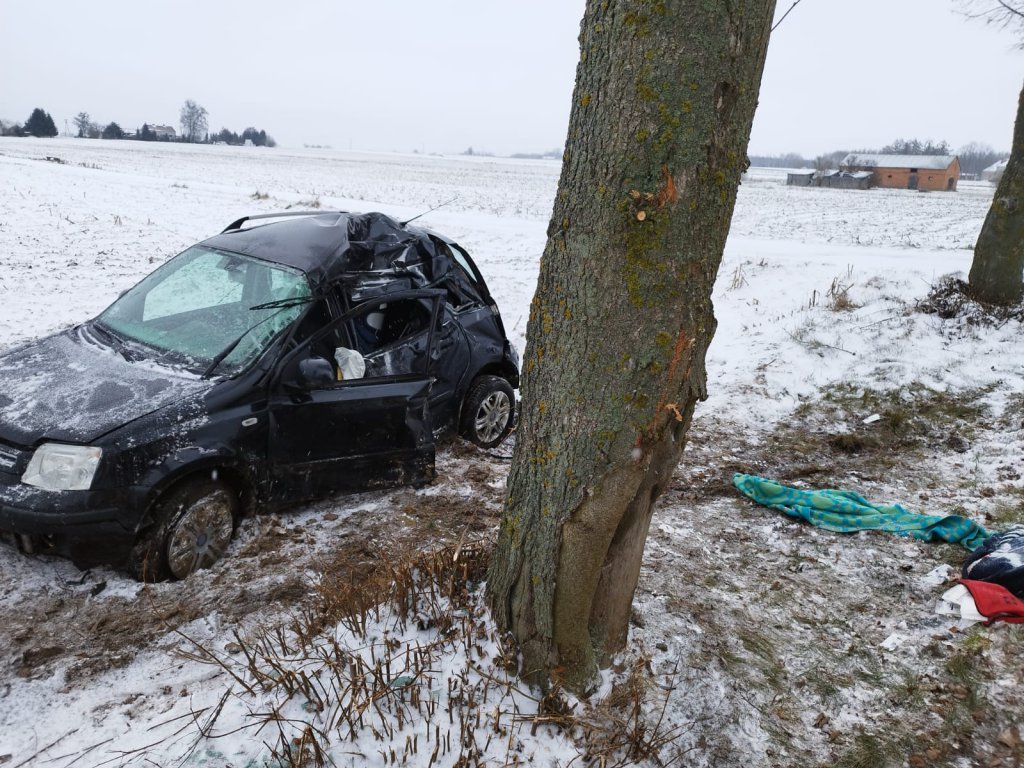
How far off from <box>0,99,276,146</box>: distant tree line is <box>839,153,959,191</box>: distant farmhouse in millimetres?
82657

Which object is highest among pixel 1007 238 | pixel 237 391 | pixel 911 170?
pixel 911 170

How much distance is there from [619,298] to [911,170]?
90.7 meters

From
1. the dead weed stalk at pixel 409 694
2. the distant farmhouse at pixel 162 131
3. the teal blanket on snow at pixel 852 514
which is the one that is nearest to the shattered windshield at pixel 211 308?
the dead weed stalk at pixel 409 694

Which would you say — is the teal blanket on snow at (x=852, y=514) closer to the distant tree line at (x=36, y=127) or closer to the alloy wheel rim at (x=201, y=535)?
the alloy wheel rim at (x=201, y=535)

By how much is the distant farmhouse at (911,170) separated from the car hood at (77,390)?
87790 mm

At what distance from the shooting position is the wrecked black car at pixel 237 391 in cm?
353

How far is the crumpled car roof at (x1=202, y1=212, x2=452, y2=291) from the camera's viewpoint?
4.83 m

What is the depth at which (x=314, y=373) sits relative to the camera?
4164 millimetres

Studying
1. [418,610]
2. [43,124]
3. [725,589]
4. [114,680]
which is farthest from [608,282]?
[43,124]

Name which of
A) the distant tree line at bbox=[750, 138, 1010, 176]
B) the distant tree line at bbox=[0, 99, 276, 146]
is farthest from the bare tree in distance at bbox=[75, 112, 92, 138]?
the distant tree line at bbox=[750, 138, 1010, 176]

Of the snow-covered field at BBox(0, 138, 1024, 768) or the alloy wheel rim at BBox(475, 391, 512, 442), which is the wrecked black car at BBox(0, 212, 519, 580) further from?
the snow-covered field at BBox(0, 138, 1024, 768)

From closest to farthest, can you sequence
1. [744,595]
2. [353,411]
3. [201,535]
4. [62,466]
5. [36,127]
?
[62,466] < [201,535] < [744,595] < [353,411] < [36,127]

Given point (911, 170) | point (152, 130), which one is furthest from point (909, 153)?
point (152, 130)

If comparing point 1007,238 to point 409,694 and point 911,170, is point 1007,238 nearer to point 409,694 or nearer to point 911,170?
point 409,694
